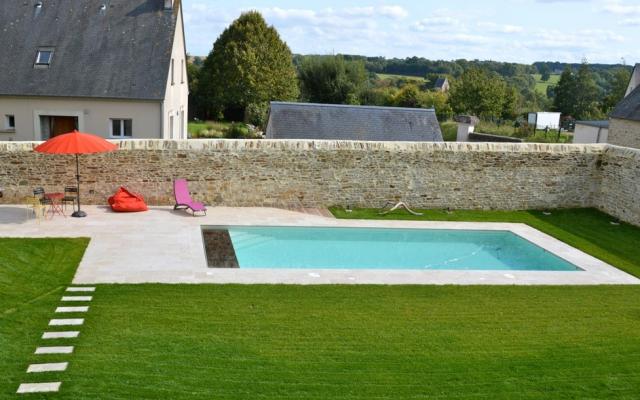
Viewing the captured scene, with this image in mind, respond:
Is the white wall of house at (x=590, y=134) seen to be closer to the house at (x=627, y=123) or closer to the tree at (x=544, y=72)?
the house at (x=627, y=123)

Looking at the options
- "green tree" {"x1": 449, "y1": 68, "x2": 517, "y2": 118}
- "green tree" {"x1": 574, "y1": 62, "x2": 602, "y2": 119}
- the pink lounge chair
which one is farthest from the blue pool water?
"green tree" {"x1": 574, "y1": 62, "x2": 602, "y2": 119}

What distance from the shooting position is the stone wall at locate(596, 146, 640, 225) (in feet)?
53.0

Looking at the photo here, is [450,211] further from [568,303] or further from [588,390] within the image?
[588,390]

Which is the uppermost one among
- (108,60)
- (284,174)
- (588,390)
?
(108,60)

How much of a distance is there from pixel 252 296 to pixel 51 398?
3.88m

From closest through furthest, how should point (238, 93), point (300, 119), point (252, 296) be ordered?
1. point (252, 296)
2. point (300, 119)
3. point (238, 93)

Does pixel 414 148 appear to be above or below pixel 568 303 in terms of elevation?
above

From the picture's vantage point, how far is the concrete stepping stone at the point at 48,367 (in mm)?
7156

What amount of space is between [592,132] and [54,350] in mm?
30348

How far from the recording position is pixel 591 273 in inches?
482

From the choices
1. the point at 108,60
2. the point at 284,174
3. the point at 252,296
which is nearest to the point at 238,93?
the point at 108,60

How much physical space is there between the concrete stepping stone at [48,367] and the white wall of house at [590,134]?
27.6m

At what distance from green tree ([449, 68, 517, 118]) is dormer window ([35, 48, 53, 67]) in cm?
3178

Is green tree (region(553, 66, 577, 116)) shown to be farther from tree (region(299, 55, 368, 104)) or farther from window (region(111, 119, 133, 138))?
window (region(111, 119, 133, 138))
